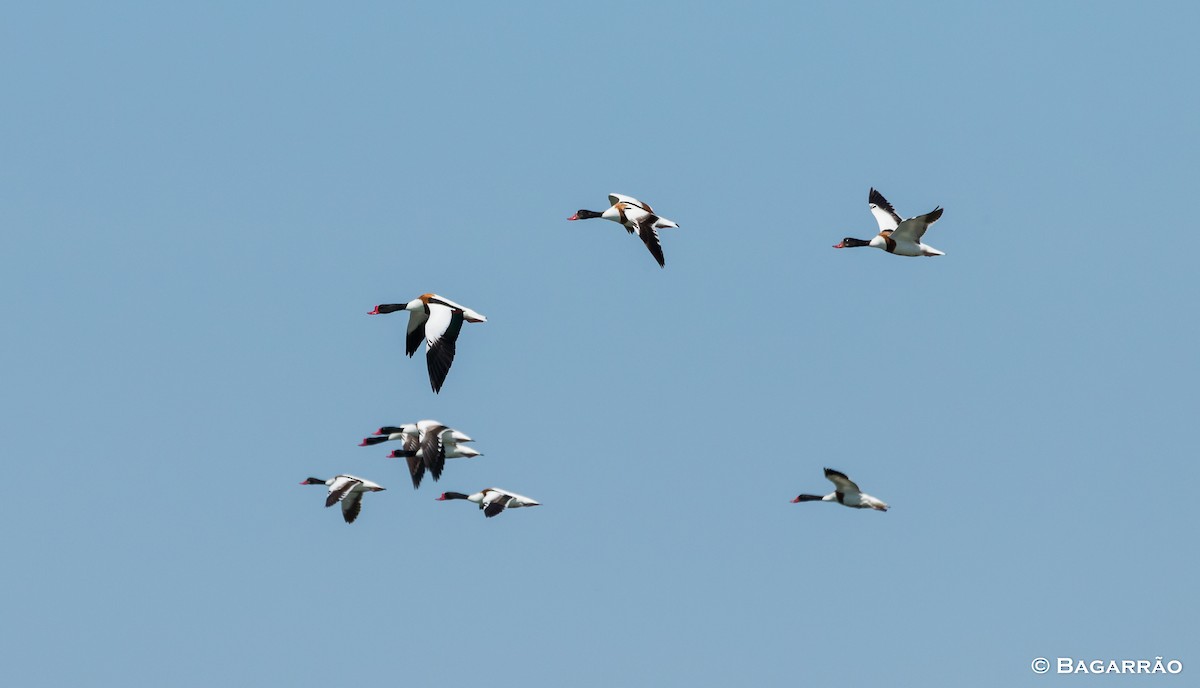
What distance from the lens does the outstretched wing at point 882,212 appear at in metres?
55.9

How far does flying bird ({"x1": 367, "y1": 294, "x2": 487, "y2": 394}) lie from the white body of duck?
8148 millimetres

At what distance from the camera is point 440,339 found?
51.4m

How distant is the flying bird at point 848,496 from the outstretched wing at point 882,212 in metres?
6.93

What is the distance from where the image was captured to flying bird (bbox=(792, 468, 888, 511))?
52031 millimetres

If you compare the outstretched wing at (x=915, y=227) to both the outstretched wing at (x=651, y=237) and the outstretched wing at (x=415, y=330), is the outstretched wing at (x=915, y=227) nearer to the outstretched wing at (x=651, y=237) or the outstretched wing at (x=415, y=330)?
the outstretched wing at (x=651, y=237)

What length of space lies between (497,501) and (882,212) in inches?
527

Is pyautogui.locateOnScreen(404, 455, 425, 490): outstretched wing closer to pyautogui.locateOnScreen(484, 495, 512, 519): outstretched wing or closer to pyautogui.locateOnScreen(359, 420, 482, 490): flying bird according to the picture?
pyautogui.locateOnScreen(359, 420, 482, 490): flying bird

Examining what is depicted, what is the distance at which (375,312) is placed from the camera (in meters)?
54.3

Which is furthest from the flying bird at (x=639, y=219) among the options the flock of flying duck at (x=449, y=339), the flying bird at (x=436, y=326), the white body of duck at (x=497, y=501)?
the white body of duck at (x=497, y=501)

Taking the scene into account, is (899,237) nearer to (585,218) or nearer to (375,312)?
(585,218)

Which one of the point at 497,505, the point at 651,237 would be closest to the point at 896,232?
the point at 651,237

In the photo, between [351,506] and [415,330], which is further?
[351,506]

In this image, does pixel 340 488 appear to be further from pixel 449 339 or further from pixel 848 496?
pixel 848 496

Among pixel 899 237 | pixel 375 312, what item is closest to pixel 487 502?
pixel 375 312
